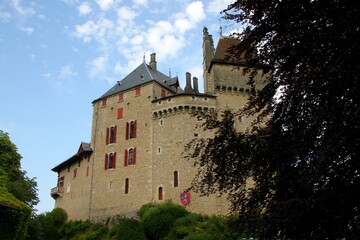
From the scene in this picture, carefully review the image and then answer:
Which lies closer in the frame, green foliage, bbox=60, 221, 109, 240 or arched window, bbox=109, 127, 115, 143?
green foliage, bbox=60, 221, 109, 240

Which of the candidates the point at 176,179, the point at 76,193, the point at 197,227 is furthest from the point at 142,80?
the point at 197,227

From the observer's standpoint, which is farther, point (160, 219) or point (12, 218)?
point (160, 219)

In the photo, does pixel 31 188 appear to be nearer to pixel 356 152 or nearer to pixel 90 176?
pixel 90 176

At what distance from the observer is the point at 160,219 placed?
28.3 m

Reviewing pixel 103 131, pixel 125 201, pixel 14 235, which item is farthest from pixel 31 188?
pixel 14 235

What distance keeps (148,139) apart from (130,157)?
2286 mm

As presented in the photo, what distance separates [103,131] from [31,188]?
1012 cm

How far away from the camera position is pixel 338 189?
7965mm

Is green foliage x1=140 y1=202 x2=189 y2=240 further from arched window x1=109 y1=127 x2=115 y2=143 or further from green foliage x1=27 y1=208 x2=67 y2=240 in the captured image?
arched window x1=109 y1=127 x2=115 y2=143

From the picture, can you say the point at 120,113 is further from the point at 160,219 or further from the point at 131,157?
the point at 160,219

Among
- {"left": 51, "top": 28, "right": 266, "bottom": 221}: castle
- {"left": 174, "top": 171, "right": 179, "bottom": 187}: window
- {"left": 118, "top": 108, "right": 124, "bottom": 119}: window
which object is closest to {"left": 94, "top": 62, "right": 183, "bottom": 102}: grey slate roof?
{"left": 51, "top": 28, "right": 266, "bottom": 221}: castle

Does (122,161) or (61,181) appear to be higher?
(61,181)

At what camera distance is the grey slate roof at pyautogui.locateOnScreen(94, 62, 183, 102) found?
123ft

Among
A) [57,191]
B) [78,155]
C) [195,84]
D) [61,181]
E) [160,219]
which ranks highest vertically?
[195,84]
